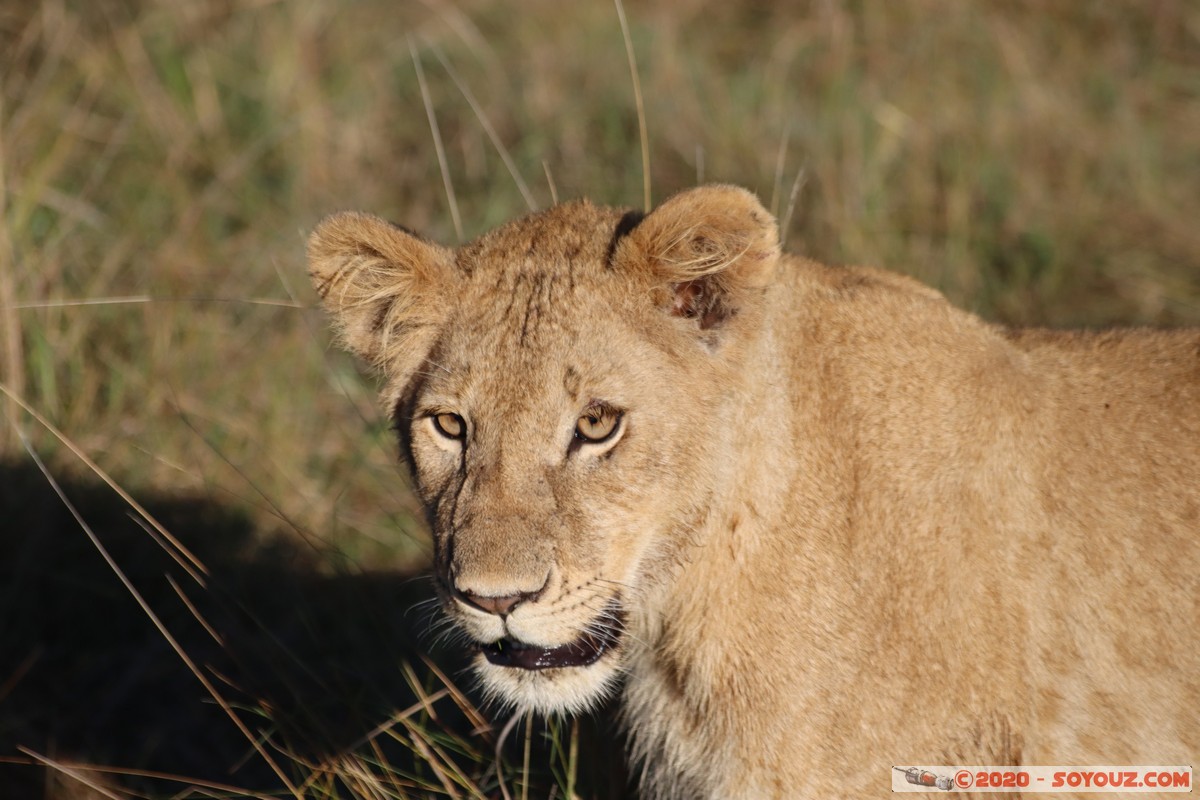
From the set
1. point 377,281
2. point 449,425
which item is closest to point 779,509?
point 449,425

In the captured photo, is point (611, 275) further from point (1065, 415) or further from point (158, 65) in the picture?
point (158, 65)

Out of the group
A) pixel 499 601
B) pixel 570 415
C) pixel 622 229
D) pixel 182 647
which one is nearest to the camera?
pixel 499 601

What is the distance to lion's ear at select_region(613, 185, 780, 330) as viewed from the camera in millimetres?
3035

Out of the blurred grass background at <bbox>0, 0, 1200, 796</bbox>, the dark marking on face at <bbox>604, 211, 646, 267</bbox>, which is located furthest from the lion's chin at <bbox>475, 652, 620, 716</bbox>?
the blurred grass background at <bbox>0, 0, 1200, 796</bbox>

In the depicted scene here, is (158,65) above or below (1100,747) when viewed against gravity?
above

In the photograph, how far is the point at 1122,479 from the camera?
127 inches

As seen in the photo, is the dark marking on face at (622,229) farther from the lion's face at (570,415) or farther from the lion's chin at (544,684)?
the lion's chin at (544,684)

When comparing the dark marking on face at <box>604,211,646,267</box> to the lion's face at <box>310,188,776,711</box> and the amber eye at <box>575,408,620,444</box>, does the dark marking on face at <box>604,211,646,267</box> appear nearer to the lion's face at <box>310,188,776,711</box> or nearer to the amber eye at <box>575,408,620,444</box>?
the lion's face at <box>310,188,776,711</box>

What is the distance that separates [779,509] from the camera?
317 centimetres

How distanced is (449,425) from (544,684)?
0.68 m

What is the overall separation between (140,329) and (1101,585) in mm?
4414

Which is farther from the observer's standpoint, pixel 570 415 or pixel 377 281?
pixel 377 281

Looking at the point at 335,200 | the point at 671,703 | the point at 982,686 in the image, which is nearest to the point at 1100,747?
the point at 982,686

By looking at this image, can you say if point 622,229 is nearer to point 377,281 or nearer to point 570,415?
point 570,415
